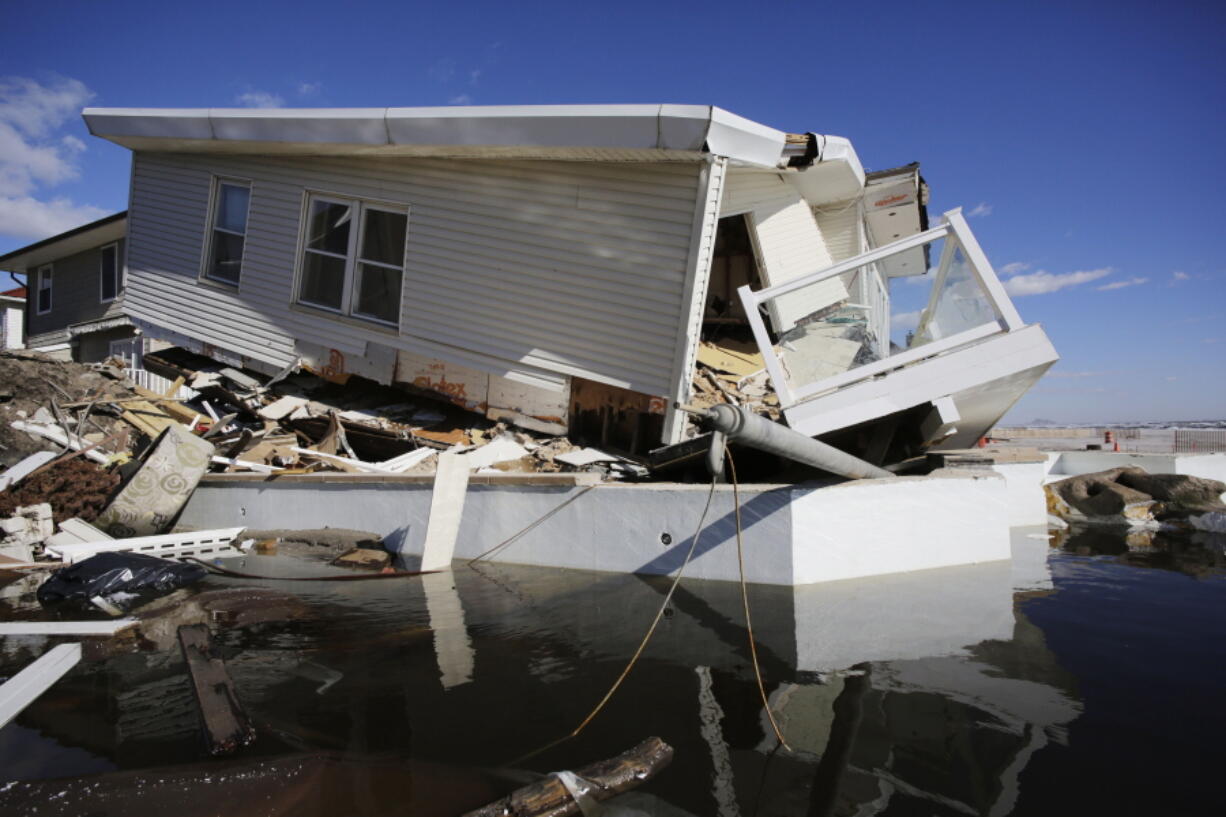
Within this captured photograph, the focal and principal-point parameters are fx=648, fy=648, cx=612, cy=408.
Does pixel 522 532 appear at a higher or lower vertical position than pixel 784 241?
lower

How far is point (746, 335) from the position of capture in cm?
1081

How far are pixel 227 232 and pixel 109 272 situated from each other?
7.60 meters

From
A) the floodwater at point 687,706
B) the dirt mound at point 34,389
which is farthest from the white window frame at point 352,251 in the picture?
the floodwater at point 687,706

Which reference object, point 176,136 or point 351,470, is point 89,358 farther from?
point 351,470

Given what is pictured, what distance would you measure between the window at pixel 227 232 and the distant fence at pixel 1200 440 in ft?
69.7

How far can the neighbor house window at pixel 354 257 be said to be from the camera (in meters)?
9.04

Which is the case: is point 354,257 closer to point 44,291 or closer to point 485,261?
point 485,261

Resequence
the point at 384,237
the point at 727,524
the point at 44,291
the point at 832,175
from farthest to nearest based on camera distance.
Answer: the point at 44,291 < the point at 832,175 < the point at 384,237 < the point at 727,524

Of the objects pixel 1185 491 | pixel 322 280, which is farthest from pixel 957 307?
pixel 322 280

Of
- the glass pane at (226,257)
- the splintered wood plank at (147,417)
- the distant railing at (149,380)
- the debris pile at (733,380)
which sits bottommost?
the splintered wood plank at (147,417)

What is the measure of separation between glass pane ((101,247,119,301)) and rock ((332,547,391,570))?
12.6m

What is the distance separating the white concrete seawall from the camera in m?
5.46

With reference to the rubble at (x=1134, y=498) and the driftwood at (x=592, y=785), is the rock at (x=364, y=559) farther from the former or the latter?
the rubble at (x=1134, y=498)

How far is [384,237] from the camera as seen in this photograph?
9078 millimetres
